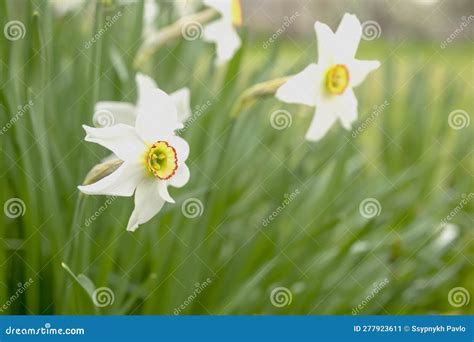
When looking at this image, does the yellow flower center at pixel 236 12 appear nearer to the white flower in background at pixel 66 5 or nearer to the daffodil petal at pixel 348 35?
the daffodil petal at pixel 348 35

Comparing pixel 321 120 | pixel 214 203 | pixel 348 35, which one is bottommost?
pixel 214 203

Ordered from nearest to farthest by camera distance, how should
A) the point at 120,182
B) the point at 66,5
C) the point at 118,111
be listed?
the point at 120,182, the point at 118,111, the point at 66,5

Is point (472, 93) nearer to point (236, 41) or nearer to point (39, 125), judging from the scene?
point (236, 41)

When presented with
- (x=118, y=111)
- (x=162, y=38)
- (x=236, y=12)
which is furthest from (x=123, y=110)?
(x=236, y=12)

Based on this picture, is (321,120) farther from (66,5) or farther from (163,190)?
(66,5)

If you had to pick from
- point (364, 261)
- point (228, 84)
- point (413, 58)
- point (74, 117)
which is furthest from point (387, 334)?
point (413, 58)

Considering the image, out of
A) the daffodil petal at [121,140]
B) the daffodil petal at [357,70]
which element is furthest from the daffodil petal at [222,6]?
the daffodil petal at [121,140]
